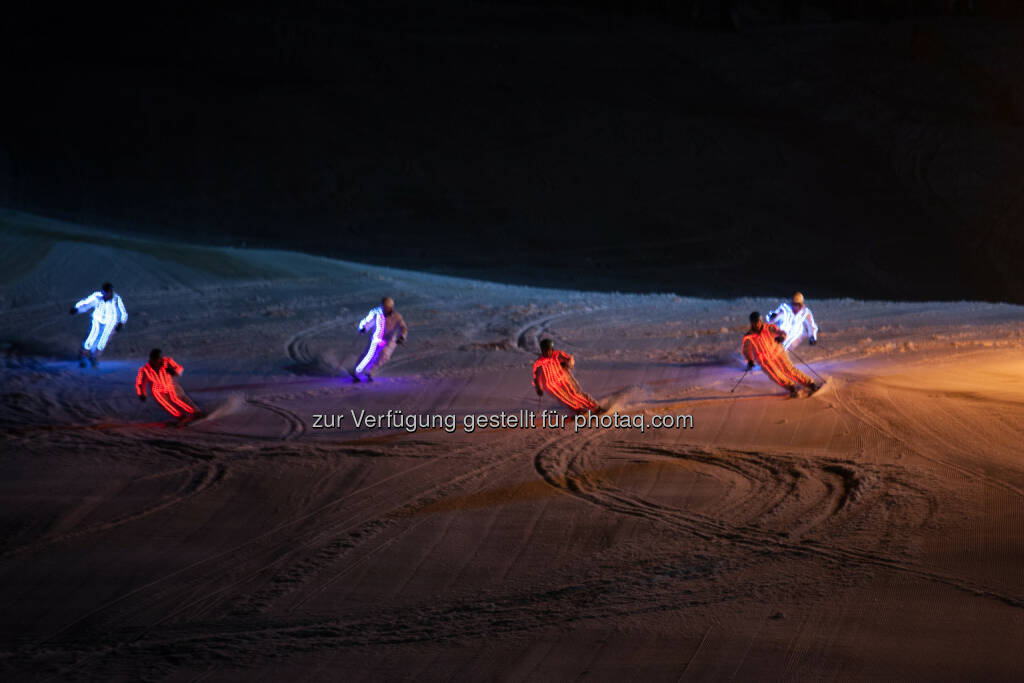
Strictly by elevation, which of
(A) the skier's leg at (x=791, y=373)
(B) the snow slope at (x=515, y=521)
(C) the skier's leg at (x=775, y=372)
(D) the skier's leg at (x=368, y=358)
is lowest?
(B) the snow slope at (x=515, y=521)

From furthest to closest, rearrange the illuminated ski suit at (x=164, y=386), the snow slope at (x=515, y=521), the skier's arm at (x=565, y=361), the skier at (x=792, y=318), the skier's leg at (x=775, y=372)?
the skier at (x=792, y=318)
the skier's leg at (x=775, y=372)
the illuminated ski suit at (x=164, y=386)
the skier's arm at (x=565, y=361)
the snow slope at (x=515, y=521)

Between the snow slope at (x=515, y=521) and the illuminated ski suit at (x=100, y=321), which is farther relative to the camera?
the illuminated ski suit at (x=100, y=321)

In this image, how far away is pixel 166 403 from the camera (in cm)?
1136

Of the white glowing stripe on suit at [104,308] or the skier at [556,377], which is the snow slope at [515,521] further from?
the white glowing stripe on suit at [104,308]

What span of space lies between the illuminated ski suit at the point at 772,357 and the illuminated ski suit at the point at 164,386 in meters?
6.83

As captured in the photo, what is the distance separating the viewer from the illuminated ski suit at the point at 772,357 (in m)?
12.1

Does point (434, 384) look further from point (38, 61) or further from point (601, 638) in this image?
point (38, 61)

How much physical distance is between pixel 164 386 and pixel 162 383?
0.13ft

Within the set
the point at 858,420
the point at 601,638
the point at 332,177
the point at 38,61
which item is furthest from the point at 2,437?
the point at 38,61

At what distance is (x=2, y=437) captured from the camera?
35.5 feet

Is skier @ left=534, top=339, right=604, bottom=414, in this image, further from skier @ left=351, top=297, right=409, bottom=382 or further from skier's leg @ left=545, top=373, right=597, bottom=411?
skier @ left=351, top=297, right=409, bottom=382

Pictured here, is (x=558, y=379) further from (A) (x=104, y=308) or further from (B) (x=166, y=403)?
(A) (x=104, y=308)

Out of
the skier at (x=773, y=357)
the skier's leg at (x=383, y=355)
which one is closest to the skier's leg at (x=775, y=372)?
the skier at (x=773, y=357)

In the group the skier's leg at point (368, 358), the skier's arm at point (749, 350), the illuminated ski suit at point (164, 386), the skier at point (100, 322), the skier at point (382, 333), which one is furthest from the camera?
the skier at point (100, 322)
